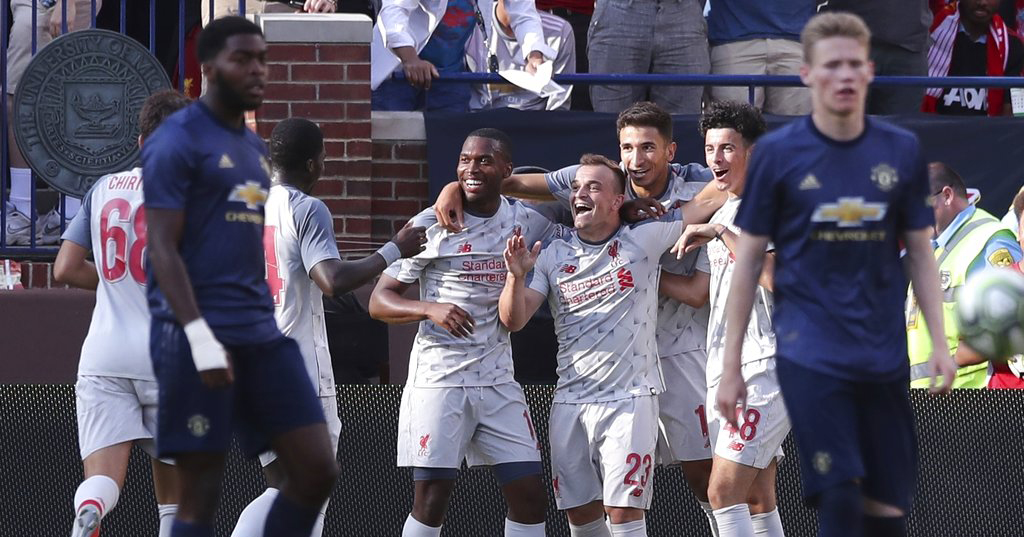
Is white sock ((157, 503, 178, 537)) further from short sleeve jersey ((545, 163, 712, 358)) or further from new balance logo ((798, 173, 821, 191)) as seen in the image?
new balance logo ((798, 173, 821, 191))

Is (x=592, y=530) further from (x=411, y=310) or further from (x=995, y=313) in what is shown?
(x=995, y=313)

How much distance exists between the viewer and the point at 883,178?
5.56m

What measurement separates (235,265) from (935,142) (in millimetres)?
5692

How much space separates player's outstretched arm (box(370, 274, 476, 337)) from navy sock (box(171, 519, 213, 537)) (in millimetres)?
2181

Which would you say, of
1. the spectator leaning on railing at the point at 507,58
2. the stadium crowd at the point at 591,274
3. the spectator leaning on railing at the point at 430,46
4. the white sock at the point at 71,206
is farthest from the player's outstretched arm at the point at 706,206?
the white sock at the point at 71,206

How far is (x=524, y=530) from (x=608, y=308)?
1.12m

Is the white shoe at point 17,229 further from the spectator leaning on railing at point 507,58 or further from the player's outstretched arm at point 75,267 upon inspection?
the spectator leaning on railing at point 507,58

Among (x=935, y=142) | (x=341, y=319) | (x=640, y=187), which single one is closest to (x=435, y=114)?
(x=341, y=319)

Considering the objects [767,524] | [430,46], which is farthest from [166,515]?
[430,46]

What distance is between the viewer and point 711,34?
10.8 m

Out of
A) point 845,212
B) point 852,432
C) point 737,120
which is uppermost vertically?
point 737,120

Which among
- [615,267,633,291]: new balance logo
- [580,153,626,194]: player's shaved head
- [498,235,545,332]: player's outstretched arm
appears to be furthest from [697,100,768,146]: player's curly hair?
[498,235,545,332]: player's outstretched arm

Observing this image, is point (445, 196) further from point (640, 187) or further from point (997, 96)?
point (997, 96)

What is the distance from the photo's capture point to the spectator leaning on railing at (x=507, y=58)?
33.5ft
